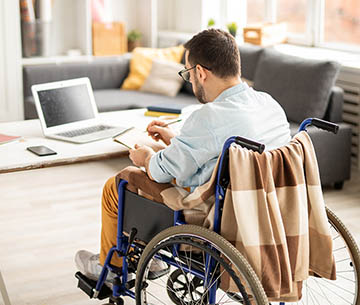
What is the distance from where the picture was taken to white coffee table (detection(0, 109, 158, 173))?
229 centimetres

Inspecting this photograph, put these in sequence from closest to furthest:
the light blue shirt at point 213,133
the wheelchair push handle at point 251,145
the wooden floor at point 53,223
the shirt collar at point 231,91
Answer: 1. the wheelchair push handle at point 251,145
2. the light blue shirt at point 213,133
3. the shirt collar at point 231,91
4. the wooden floor at point 53,223

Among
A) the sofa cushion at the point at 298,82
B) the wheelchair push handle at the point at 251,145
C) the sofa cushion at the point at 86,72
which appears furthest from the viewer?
the sofa cushion at the point at 86,72

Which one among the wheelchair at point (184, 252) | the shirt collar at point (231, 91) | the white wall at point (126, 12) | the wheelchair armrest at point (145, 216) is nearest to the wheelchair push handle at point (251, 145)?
the wheelchair at point (184, 252)

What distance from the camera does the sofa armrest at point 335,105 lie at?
12.8 ft

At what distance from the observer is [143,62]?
17.1 ft

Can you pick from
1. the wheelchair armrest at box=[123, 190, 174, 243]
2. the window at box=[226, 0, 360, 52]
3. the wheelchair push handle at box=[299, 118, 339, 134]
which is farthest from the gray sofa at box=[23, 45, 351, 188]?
the wheelchair armrest at box=[123, 190, 174, 243]

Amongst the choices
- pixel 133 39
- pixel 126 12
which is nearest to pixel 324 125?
pixel 133 39

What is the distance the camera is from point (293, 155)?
6.21 feet

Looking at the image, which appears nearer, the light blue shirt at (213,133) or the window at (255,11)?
the light blue shirt at (213,133)

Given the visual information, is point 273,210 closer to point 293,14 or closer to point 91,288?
point 91,288

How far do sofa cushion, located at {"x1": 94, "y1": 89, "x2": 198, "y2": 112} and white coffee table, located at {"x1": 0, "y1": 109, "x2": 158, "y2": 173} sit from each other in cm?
171

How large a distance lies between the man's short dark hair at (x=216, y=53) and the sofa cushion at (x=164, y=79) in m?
3.00

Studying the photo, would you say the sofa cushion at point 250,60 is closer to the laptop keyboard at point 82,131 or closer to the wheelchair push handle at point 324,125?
the laptop keyboard at point 82,131

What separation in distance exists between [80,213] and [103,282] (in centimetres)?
131
